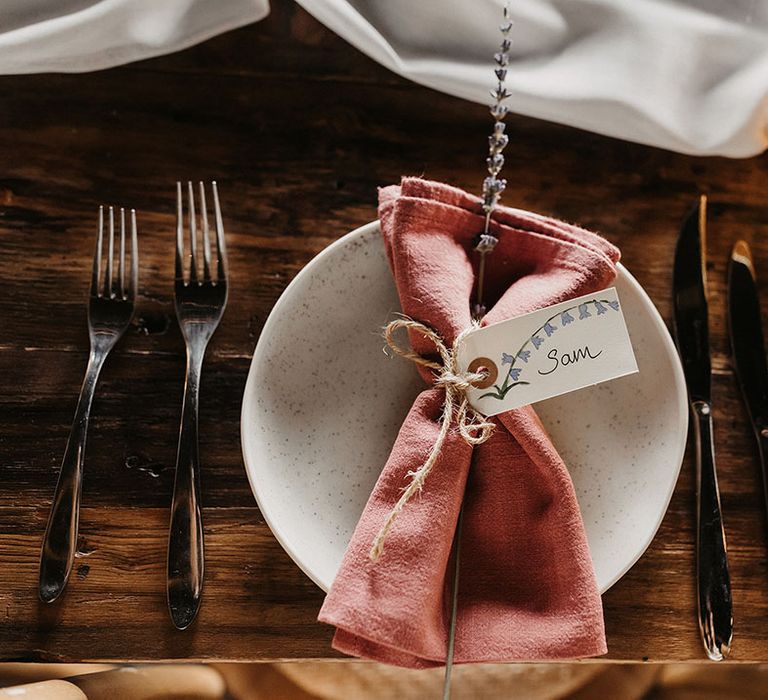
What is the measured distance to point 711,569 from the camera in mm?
806

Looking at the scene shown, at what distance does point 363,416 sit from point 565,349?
22cm

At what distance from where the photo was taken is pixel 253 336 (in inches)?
33.3

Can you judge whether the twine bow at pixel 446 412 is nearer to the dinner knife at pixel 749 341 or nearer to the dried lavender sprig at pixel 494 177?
the dried lavender sprig at pixel 494 177

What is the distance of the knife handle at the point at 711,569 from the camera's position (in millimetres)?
803

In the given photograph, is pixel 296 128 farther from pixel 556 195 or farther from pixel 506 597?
pixel 506 597

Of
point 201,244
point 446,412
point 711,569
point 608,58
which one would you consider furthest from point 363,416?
point 608,58

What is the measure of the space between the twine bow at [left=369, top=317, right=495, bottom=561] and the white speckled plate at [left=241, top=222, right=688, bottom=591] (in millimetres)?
98

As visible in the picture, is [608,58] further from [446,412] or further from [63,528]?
[63,528]

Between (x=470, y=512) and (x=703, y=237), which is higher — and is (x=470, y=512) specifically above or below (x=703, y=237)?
below

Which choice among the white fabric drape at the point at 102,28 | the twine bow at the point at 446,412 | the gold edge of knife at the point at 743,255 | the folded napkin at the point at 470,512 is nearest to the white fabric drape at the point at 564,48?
the white fabric drape at the point at 102,28

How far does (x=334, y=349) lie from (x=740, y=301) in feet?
1.50

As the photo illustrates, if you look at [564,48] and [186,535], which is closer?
[186,535]

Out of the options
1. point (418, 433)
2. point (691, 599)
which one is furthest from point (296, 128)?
point (691, 599)

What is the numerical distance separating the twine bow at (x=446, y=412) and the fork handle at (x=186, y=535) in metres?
0.21
